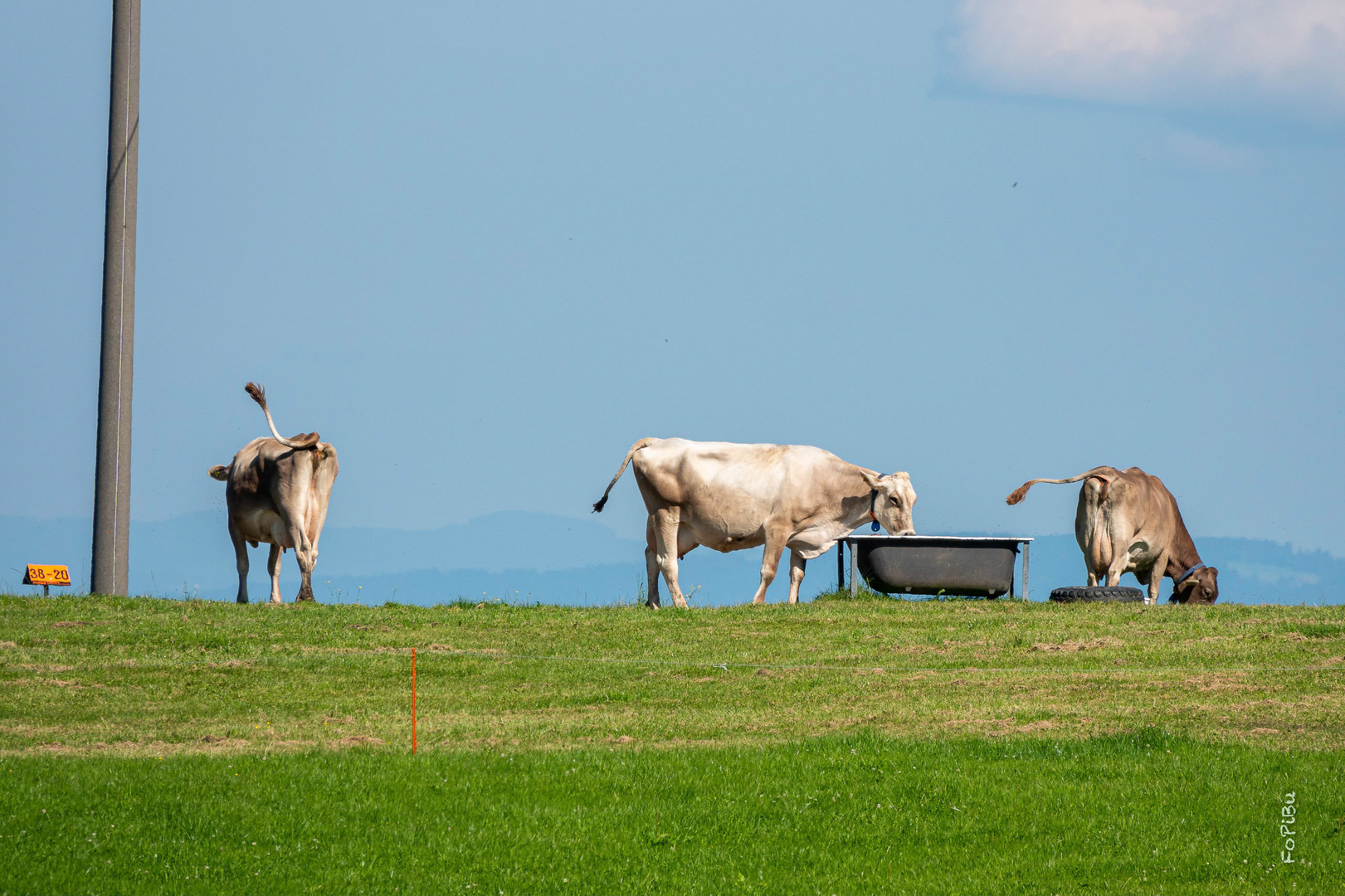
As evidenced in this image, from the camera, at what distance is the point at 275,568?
25.3 metres

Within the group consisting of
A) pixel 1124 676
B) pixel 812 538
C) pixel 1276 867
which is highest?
pixel 812 538

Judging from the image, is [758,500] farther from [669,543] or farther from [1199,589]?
[1199,589]

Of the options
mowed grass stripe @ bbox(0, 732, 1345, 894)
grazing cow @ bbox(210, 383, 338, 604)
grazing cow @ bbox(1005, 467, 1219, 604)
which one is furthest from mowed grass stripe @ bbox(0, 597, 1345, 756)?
grazing cow @ bbox(1005, 467, 1219, 604)

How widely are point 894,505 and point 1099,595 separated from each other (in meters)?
4.63

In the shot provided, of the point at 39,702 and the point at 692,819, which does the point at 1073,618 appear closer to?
the point at 692,819

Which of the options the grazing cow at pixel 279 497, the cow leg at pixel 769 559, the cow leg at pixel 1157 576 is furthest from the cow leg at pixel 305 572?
the cow leg at pixel 1157 576

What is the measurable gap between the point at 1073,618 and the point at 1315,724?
5921mm

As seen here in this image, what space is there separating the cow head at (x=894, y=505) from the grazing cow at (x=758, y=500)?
14mm

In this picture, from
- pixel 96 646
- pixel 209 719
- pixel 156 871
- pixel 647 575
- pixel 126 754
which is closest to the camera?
pixel 156 871

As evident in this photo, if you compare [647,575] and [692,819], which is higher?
[647,575]

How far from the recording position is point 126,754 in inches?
504

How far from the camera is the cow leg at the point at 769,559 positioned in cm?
2480

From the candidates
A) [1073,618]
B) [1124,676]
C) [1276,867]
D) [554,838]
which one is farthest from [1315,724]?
[554,838]

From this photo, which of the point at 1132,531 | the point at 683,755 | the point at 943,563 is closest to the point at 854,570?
the point at 943,563
